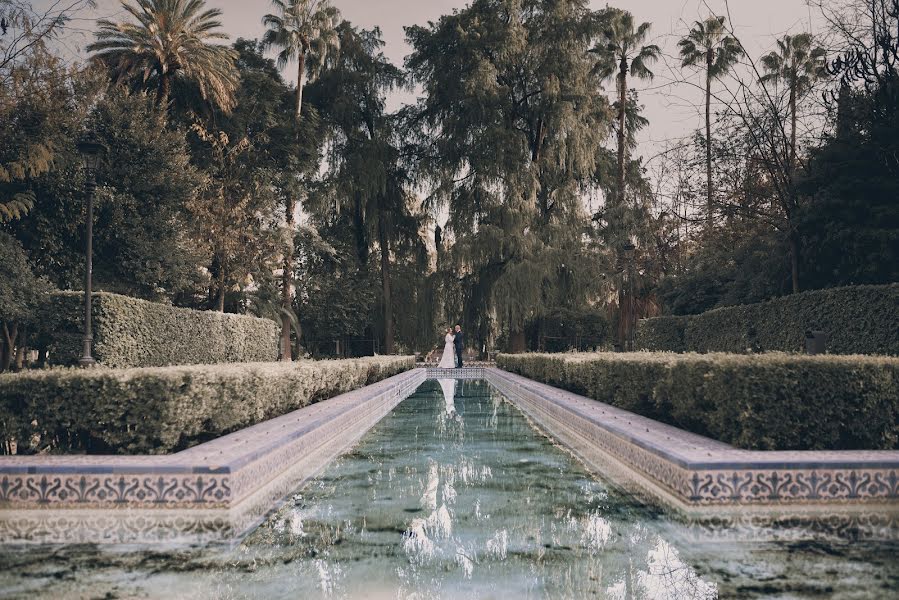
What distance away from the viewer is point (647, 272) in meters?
28.3

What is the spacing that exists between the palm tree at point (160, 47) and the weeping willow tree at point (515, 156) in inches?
356

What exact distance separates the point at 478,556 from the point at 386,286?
86.4ft

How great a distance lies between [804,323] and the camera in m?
13.6

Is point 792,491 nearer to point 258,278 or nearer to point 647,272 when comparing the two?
point 258,278

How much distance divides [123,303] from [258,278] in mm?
11624

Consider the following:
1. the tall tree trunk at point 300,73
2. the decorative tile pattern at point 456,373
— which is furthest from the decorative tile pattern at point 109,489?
the tall tree trunk at point 300,73

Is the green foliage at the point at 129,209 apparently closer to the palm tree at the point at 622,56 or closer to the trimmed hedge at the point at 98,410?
the trimmed hedge at the point at 98,410

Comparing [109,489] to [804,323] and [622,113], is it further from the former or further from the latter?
[622,113]

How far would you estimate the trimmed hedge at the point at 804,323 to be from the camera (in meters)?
11.3

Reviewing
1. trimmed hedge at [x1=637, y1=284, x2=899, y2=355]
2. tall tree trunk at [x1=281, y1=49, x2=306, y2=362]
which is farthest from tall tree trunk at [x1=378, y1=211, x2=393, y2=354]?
trimmed hedge at [x1=637, y1=284, x2=899, y2=355]

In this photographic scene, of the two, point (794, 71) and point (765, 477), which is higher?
point (794, 71)

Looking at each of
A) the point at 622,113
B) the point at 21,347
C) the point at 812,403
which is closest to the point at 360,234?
the point at 622,113

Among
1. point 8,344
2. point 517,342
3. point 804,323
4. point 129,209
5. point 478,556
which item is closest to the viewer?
point 478,556

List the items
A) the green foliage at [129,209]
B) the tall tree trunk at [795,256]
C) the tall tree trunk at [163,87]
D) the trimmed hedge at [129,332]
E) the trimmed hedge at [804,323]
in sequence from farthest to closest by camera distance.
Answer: the tall tree trunk at [163,87], the green foliage at [129,209], the tall tree trunk at [795,256], the trimmed hedge at [129,332], the trimmed hedge at [804,323]
